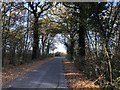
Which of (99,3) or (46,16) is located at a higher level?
(46,16)

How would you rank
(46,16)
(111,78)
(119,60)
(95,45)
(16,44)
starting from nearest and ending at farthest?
(111,78) < (119,60) < (95,45) < (16,44) < (46,16)

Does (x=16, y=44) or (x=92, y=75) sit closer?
(x=92, y=75)

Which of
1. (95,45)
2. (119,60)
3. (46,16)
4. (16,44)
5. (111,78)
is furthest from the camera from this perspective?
(46,16)

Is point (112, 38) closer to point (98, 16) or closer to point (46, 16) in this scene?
point (98, 16)

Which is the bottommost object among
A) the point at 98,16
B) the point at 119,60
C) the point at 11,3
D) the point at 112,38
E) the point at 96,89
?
the point at 96,89

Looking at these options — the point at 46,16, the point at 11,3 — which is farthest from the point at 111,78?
the point at 46,16

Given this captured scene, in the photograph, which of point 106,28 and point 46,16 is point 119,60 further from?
point 46,16

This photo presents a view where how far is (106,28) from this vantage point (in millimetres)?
14070

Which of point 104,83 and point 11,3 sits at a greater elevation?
point 11,3

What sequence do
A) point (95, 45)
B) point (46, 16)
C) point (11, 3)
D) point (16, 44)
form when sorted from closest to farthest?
point (95, 45), point (11, 3), point (16, 44), point (46, 16)

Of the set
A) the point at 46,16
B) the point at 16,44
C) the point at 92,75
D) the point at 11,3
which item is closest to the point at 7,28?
the point at 11,3

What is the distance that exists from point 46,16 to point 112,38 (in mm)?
38150

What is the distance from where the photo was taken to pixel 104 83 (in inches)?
527

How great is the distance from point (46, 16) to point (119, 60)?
128 ft
